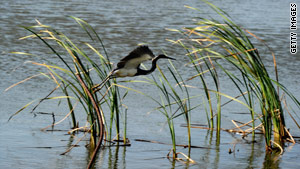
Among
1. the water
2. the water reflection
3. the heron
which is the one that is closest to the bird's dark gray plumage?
the heron

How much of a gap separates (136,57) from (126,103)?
6.87ft

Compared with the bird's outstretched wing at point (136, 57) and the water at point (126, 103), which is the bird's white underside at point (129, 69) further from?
the water at point (126, 103)

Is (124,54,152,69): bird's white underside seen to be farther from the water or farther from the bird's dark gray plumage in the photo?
the water

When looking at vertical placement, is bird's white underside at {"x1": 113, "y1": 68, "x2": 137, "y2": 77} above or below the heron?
below

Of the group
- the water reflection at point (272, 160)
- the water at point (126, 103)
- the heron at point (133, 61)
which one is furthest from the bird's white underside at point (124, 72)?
the water reflection at point (272, 160)

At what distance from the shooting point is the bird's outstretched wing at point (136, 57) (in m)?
3.51

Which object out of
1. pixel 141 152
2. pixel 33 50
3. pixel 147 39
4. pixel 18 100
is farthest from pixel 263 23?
pixel 141 152

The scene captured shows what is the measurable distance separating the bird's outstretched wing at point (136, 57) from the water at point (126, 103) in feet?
2.47

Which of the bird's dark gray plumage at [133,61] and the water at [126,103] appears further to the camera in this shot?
the water at [126,103]

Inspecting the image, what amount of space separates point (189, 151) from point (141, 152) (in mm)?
356

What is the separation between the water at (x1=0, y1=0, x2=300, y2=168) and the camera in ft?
13.7

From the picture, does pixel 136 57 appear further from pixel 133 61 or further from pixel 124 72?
pixel 124 72

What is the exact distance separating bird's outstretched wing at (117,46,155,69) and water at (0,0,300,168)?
754 millimetres

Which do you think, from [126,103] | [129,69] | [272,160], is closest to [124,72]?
[129,69]
